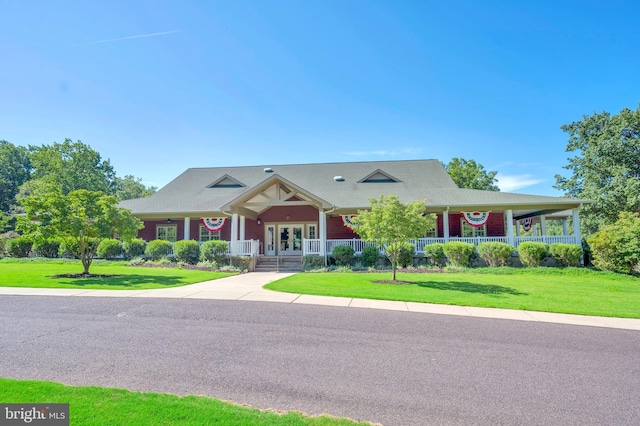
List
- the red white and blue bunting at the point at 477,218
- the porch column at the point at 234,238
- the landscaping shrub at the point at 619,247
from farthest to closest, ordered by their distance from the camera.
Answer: the red white and blue bunting at the point at 477,218, the porch column at the point at 234,238, the landscaping shrub at the point at 619,247

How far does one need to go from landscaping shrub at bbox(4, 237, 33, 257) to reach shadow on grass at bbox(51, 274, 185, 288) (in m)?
11.3

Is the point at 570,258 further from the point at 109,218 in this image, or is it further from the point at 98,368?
the point at 109,218

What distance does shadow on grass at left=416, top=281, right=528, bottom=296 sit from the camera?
10.9 m

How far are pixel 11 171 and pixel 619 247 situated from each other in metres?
68.7

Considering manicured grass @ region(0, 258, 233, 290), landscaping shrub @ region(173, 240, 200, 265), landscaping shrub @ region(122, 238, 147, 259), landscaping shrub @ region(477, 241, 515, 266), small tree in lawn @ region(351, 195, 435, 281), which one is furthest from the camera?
landscaping shrub @ region(122, 238, 147, 259)

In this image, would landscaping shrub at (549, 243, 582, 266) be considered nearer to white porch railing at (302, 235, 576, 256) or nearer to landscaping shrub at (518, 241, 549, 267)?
landscaping shrub at (518, 241, 549, 267)

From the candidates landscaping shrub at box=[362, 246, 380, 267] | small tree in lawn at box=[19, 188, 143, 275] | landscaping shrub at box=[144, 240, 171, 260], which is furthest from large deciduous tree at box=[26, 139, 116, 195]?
landscaping shrub at box=[362, 246, 380, 267]

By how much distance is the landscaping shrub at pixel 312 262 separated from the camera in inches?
704

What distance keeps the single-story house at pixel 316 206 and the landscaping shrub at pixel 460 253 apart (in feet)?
4.65

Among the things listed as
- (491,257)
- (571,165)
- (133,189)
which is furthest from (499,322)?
(133,189)

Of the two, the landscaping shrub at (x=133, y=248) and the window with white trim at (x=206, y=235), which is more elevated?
the window with white trim at (x=206, y=235)

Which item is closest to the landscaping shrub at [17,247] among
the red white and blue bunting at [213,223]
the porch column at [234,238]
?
the red white and blue bunting at [213,223]

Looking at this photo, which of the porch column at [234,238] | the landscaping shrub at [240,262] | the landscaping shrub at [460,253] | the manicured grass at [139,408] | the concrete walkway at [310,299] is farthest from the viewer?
the porch column at [234,238]

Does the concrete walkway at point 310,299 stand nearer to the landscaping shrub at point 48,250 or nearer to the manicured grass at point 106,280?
the manicured grass at point 106,280
